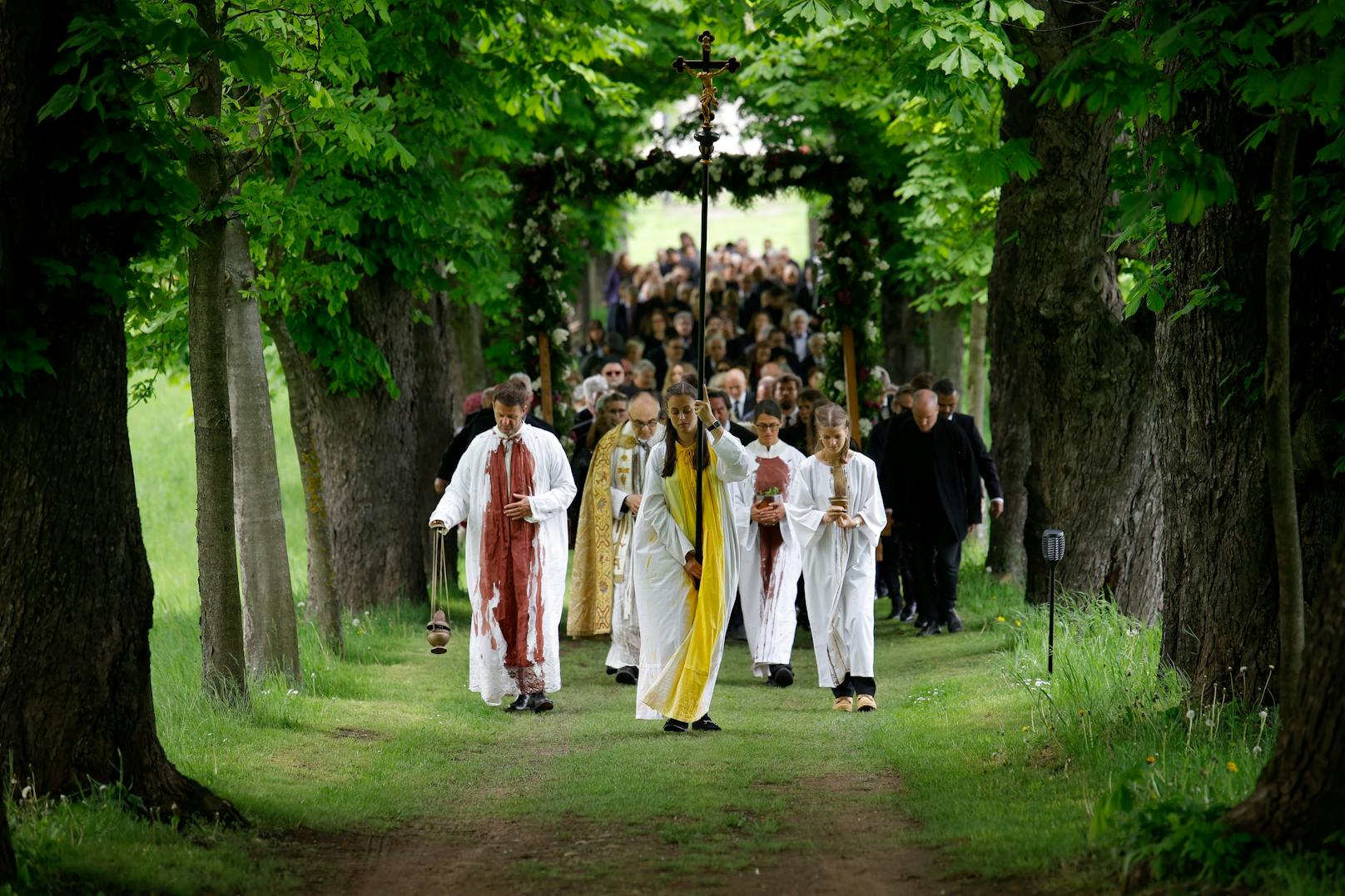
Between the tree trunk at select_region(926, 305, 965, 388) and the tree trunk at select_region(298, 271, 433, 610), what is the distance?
9359 millimetres

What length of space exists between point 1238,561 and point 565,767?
3878mm

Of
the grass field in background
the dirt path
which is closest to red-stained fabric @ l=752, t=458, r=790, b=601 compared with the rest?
the dirt path

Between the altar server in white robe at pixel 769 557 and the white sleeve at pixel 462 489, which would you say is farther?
the altar server in white robe at pixel 769 557

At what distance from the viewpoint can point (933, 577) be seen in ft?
52.2

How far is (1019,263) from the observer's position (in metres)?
13.8

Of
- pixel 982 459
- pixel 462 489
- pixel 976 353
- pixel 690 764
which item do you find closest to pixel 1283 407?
pixel 690 764

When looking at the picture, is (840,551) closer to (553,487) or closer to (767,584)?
(767,584)

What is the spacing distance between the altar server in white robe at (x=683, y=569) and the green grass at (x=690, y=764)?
32cm

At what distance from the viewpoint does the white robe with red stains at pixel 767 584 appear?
1339 centimetres

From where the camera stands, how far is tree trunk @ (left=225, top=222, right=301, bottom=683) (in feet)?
37.0

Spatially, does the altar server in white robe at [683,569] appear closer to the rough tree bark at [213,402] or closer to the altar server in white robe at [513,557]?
the altar server in white robe at [513,557]

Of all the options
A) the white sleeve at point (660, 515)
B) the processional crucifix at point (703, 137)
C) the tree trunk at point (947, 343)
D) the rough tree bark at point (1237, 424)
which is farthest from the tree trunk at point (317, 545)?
the tree trunk at point (947, 343)

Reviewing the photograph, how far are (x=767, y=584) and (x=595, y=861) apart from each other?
658cm

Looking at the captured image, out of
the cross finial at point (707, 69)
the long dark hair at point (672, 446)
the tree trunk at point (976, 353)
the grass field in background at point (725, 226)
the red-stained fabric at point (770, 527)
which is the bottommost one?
the red-stained fabric at point (770, 527)
